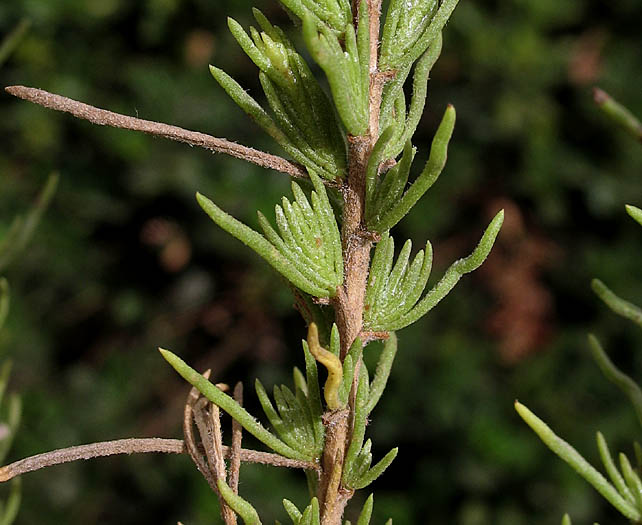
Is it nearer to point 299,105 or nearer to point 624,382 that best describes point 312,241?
point 299,105

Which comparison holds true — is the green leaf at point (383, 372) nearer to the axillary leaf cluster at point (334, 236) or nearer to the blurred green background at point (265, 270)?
the axillary leaf cluster at point (334, 236)

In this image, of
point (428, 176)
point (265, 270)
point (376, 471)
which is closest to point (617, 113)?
point (428, 176)

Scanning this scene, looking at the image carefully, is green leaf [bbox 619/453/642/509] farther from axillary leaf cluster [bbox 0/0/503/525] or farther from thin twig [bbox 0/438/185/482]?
thin twig [bbox 0/438/185/482]

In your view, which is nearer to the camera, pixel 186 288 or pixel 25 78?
pixel 25 78

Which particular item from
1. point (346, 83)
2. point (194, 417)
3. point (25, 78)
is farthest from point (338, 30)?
point (25, 78)

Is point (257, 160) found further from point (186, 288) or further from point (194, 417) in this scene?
point (186, 288)

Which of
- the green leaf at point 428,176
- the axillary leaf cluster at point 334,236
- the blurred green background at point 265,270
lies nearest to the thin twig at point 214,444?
the axillary leaf cluster at point 334,236
